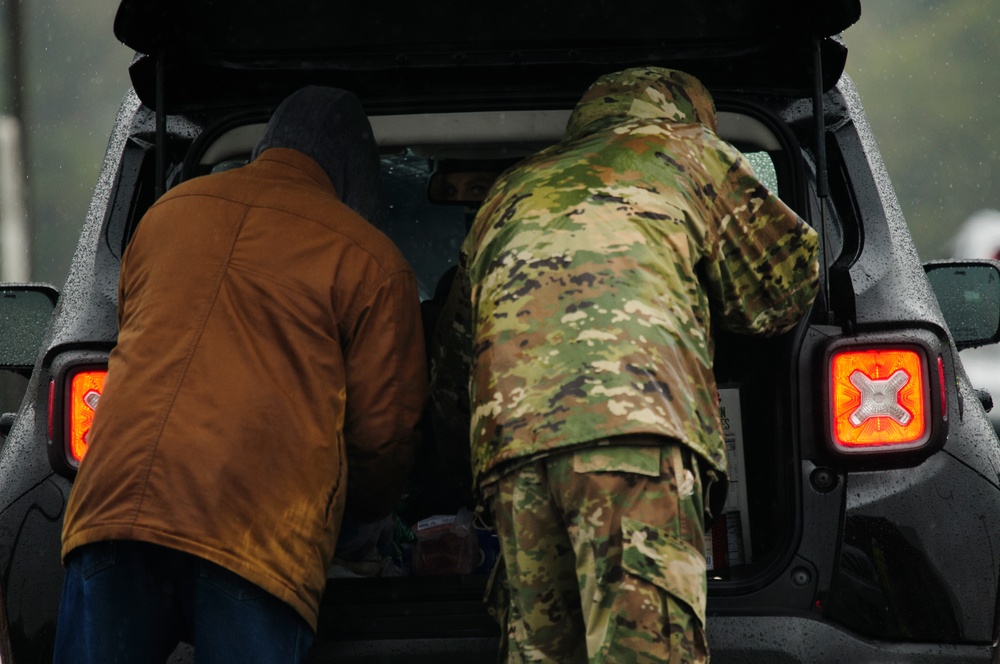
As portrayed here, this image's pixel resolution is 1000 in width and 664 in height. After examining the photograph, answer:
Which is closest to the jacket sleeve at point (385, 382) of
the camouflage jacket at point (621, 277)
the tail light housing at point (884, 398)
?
the camouflage jacket at point (621, 277)

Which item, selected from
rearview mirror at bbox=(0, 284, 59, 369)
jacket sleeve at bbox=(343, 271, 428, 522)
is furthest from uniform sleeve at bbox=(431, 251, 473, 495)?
rearview mirror at bbox=(0, 284, 59, 369)

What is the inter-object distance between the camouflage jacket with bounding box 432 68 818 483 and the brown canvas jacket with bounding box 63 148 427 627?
22 centimetres

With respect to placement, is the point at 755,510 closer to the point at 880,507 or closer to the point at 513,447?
the point at 880,507

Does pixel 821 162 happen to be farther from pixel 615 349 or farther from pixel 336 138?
pixel 336 138

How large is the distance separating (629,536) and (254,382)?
758 millimetres

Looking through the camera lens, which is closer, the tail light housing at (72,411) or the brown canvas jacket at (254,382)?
the brown canvas jacket at (254,382)

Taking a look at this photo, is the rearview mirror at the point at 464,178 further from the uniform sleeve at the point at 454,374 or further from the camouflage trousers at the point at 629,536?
the camouflage trousers at the point at 629,536

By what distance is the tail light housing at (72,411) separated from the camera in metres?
2.95

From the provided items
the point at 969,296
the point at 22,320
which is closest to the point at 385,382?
the point at 22,320

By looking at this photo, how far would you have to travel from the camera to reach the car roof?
3236mm

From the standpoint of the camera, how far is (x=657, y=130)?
284 centimetres

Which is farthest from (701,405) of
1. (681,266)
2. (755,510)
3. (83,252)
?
(83,252)

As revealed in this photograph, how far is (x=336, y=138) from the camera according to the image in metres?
3.08

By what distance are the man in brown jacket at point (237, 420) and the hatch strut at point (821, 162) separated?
886mm
